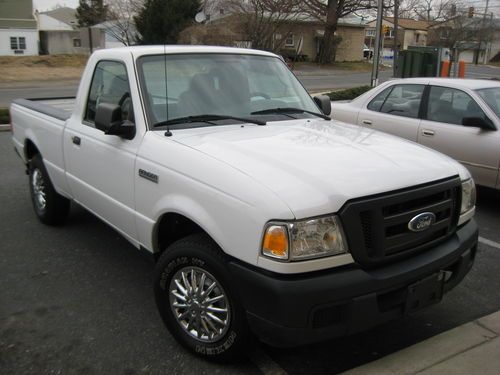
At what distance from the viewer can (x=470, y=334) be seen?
10.9ft

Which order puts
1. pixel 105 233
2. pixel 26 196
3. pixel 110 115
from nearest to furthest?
pixel 110 115 → pixel 105 233 → pixel 26 196

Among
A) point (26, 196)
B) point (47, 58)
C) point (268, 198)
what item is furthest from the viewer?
point (47, 58)

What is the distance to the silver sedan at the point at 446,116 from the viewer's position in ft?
19.6

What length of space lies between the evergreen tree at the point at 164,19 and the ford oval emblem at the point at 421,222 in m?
36.3

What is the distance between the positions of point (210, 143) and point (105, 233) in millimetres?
2520

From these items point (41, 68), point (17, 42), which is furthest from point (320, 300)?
point (17, 42)

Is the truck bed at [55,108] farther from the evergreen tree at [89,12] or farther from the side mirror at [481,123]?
the evergreen tree at [89,12]

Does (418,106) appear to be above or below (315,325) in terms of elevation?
above

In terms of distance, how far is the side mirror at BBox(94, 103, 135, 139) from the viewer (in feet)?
11.5

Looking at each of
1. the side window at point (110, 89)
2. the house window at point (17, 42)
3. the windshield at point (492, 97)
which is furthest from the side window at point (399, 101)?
the house window at point (17, 42)

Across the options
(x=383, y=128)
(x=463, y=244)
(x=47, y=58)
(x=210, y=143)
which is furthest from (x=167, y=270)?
(x=47, y=58)

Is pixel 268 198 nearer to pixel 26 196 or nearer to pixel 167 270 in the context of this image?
pixel 167 270

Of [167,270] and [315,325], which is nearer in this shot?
[315,325]

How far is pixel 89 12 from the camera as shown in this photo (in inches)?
2539
